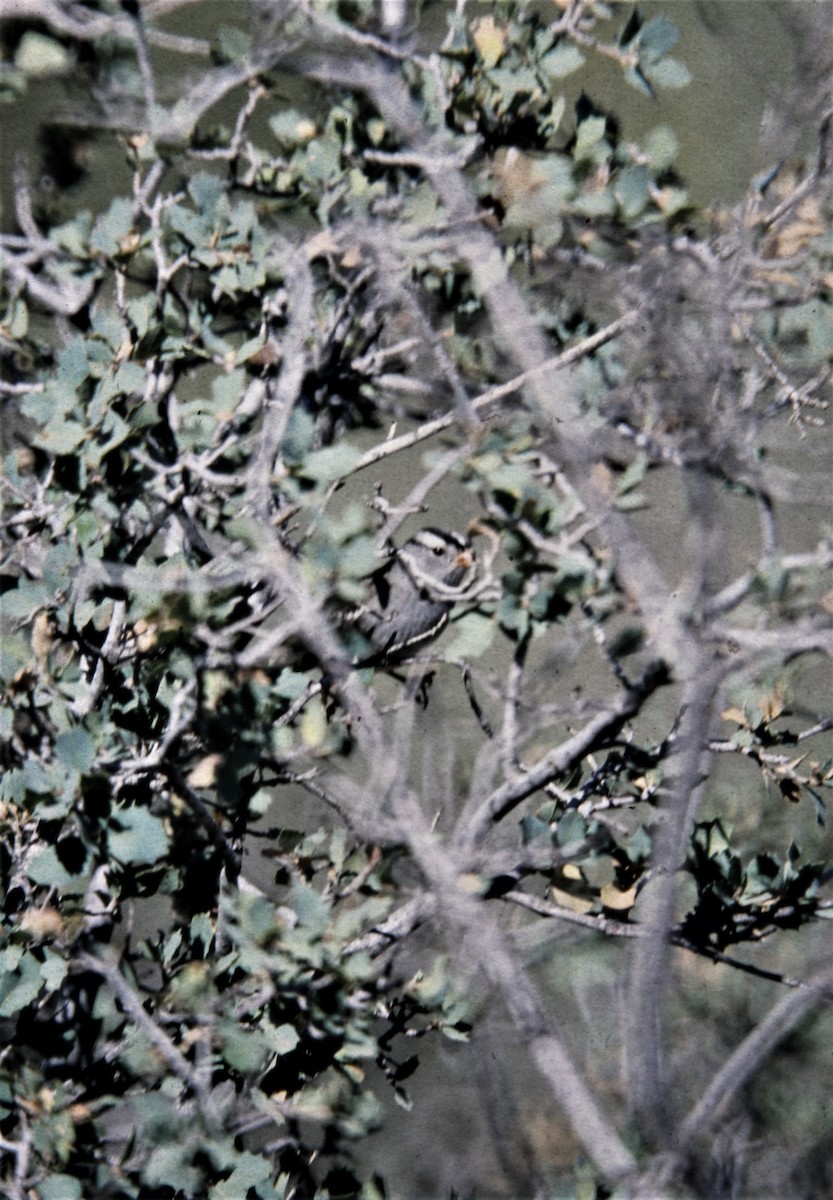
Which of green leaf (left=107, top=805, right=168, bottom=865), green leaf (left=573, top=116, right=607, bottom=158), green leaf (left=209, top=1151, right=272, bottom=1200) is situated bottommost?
green leaf (left=209, top=1151, right=272, bottom=1200)

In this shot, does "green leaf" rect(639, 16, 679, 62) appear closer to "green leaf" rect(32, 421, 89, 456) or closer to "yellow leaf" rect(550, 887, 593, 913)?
"green leaf" rect(32, 421, 89, 456)

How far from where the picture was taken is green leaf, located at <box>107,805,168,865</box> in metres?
1.20

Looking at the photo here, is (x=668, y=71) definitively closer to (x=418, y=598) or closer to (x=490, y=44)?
(x=490, y=44)

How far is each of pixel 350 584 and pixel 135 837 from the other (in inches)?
12.7

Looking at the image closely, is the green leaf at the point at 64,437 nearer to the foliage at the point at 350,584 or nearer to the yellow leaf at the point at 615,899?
the foliage at the point at 350,584

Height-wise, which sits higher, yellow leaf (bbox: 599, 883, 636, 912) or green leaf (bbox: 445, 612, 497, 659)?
green leaf (bbox: 445, 612, 497, 659)

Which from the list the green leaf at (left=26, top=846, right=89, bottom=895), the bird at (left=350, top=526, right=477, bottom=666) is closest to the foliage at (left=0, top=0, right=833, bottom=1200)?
the green leaf at (left=26, top=846, right=89, bottom=895)

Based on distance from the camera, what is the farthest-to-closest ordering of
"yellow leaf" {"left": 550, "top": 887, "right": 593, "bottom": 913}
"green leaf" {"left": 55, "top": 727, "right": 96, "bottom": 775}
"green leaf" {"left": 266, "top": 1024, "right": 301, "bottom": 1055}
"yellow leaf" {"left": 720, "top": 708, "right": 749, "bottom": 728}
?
"yellow leaf" {"left": 720, "top": 708, "right": 749, "bottom": 728} → "yellow leaf" {"left": 550, "top": 887, "right": 593, "bottom": 913} → "green leaf" {"left": 266, "top": 1024, "right": 301, "bottom": 1055} → "green leaf" {"left": 55, "top": 727, "right": 96, "bottom": 775}

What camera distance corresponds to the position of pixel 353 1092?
141 centimetres

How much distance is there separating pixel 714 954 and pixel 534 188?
37.4 inches

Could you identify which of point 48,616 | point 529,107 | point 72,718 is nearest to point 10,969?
point 72,718

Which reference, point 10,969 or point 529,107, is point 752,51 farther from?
point 10,969

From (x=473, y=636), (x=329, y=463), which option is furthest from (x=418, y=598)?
(x=329, y=463)

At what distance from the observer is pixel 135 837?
121cm
